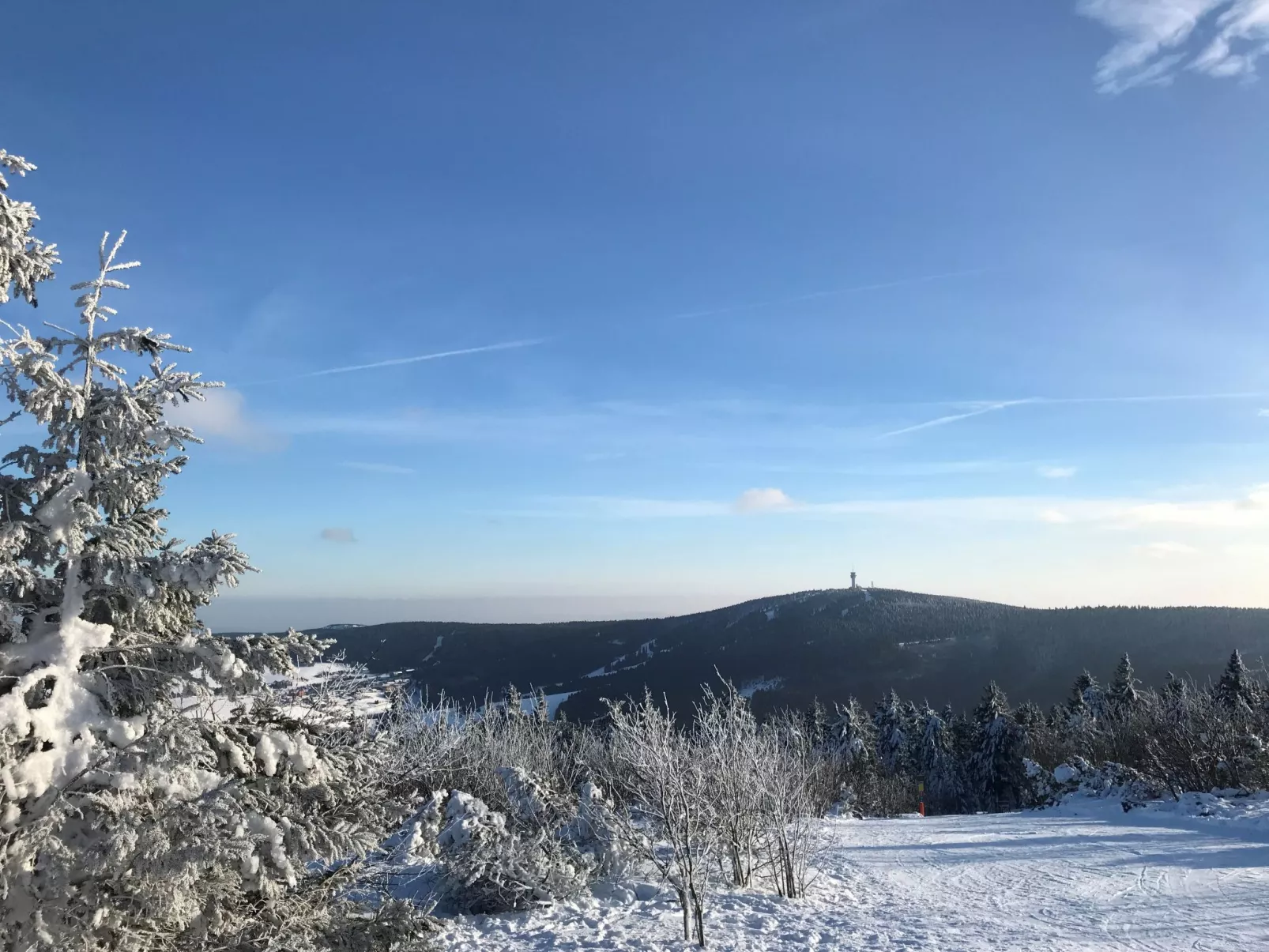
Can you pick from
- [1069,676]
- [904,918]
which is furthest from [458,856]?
[1069,676]

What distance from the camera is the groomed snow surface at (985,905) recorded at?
34.3 feet

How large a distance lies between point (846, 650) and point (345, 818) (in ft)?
456

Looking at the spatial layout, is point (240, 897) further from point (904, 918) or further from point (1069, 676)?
point (1069, 676)

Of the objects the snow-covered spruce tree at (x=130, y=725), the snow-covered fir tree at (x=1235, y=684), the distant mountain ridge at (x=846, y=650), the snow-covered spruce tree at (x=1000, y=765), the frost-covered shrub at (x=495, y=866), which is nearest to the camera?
the snow-covered spruce tree at (x=130, y=725)

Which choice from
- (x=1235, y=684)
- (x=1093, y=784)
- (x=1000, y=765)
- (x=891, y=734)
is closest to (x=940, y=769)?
(x=891, y=734)

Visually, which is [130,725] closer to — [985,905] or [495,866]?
[495,866]

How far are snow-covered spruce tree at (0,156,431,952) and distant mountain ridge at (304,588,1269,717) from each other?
3632 inches

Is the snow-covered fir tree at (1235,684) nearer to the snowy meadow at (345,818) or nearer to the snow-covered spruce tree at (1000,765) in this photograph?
the snow-covered spruce tree at (1000,765)

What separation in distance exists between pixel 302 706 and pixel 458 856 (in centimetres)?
728

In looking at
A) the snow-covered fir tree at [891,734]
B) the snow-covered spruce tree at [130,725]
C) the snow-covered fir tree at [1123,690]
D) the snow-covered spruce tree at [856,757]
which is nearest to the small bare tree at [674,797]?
the snow-covered spruce tree at [130,725]

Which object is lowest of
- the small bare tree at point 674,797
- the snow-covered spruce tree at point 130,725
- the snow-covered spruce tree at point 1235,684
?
the snow-covered spruce tree at point 1235,684

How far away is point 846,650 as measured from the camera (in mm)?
137000

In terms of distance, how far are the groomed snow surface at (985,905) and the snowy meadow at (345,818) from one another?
0.08 metres

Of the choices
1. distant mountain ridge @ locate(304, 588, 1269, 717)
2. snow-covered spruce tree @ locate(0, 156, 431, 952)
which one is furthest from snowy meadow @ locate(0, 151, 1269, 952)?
distant mountain ridge @ locate(304, 588, 1269, 717)
